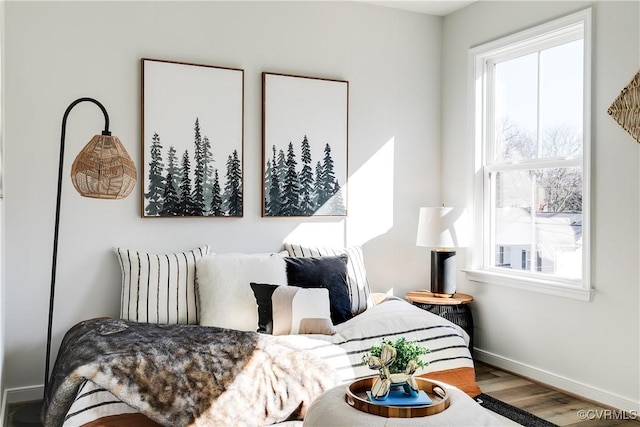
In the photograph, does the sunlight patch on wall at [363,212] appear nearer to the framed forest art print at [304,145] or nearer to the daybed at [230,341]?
the framed forest art print at [304,145]

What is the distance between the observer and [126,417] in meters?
2.46

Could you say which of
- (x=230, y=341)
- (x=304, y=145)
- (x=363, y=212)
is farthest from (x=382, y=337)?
(x=304, y=145)

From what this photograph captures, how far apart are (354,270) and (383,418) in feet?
6.48

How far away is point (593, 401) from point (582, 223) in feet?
3.53

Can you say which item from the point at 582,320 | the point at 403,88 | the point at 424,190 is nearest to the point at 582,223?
the point at 582,320

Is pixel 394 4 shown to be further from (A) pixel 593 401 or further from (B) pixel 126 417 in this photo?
(B) pixel 126 417

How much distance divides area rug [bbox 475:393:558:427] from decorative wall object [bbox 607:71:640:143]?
64.4 inches

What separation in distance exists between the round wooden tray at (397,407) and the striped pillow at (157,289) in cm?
151

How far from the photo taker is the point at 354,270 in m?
3.93

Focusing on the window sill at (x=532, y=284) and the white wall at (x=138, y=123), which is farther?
the window sill at (x=532, y=284)

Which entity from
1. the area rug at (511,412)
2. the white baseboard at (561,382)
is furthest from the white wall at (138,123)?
the area rug at (511,412)

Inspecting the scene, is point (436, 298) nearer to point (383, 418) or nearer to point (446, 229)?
point (446, 229)

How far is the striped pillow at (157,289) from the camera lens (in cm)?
336

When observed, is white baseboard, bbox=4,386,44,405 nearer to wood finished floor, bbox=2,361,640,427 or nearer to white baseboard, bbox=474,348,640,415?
wood finished floor, bbox=2,361,640,427
